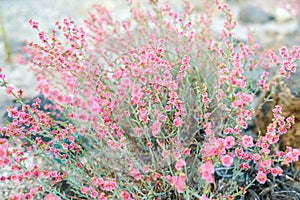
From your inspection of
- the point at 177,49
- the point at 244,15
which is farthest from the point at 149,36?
the point at 244,15

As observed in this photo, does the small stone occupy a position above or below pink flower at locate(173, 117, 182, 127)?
above

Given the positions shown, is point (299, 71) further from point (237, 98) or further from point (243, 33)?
point (243, 33)

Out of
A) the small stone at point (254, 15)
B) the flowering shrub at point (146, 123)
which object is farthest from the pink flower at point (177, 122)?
the small stone at point (254, 15)

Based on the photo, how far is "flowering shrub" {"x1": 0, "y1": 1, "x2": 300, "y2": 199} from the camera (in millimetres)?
1568

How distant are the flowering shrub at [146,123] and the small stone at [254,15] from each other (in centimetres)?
360

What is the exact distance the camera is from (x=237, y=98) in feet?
4.85

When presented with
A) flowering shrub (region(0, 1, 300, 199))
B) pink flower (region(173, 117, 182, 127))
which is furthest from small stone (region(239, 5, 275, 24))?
pink flower (region(173, 117, 182, 127))

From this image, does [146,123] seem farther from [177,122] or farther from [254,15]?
[254,15]

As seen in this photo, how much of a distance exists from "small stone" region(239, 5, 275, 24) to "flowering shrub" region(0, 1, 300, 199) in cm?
360

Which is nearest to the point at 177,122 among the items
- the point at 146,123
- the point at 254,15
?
the point at 146,123

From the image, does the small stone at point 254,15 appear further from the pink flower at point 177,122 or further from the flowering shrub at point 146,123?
the pink flower at point 177,122

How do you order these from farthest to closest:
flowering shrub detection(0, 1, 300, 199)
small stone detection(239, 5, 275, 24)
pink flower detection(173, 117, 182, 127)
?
small stone detection(239, 5, 275, 24), pink flower detection(173, 117, 182, 127), flowering shrub detection(0, 1, 300, 199)

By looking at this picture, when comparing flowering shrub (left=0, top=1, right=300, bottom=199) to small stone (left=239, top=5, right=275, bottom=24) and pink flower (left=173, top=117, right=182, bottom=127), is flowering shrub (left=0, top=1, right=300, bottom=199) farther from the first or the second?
small stone (left=239, top=5, right=275, bottom=24)

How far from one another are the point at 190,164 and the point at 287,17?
187 inches
